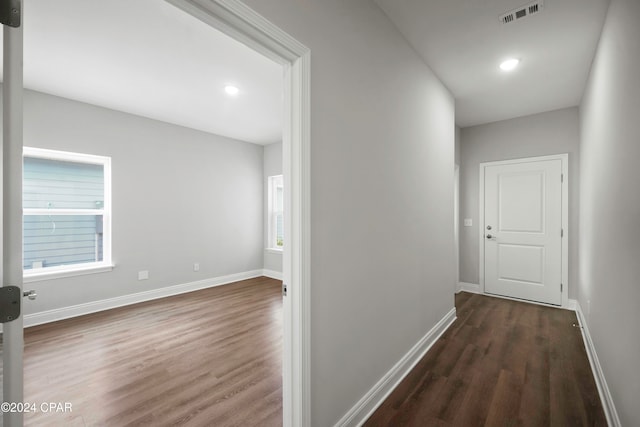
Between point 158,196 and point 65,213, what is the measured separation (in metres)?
1.07

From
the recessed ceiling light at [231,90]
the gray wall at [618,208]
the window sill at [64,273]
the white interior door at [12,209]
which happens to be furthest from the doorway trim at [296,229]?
the window sill at [64,273]

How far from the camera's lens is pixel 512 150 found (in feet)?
13.7

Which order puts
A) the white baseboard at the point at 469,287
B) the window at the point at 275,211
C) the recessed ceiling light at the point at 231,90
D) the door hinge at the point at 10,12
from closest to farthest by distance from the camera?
the door hinge at the point at 10,12, the recessed ceiling light at the point at 231,90, the white baseboard at the point at 469,287, the window at the point at 275,211

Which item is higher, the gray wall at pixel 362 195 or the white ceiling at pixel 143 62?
the white ceiling at pixel 143 62

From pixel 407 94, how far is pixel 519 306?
11.0ft

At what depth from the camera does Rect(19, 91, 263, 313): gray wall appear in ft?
11.2

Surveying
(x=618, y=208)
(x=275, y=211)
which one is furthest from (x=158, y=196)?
(x=618, y=208)

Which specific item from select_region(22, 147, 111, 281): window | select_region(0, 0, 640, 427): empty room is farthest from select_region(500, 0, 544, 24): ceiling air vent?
select_region(22, 147, 111, 281): window

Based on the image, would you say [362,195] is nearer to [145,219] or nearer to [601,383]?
[601,383]

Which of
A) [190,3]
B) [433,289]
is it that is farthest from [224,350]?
[190,3]

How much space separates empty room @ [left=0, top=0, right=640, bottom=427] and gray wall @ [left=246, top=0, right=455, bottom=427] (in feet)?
0.05

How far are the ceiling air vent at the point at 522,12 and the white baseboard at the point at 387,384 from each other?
8.78ft

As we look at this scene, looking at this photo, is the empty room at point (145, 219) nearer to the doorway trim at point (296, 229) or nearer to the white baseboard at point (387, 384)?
the white baseboard at point (387, 384)

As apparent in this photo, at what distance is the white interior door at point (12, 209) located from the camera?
75cm
